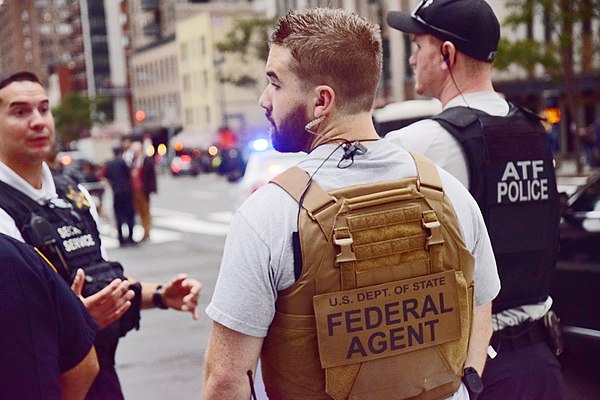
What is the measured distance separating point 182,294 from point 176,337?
485 centimetres

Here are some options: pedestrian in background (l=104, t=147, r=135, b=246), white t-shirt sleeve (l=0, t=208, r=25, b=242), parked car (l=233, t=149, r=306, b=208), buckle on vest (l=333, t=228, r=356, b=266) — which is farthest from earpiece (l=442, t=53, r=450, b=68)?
pedestrian in background (l=104, t=147, r=135, b=246)

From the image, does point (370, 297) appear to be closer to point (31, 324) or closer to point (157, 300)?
point (31, 324)

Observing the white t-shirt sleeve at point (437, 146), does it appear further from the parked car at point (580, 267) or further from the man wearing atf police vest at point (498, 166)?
the parked car at point (580, 267)

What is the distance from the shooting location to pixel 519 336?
268 centimetres

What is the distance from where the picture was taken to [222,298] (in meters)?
1.88

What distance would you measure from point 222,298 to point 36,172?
5.16 feet

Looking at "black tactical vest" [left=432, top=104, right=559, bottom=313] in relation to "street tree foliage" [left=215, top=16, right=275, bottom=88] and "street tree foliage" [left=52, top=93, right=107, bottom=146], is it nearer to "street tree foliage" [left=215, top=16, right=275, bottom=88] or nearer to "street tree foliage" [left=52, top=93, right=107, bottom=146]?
"street tree foliage" [left=215, top=16, right=275, bottom=88]

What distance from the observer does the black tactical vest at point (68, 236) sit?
291 cm

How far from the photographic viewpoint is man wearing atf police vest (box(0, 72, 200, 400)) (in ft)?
9.46

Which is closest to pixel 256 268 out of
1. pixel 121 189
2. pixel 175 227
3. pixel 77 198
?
pixel 77 198

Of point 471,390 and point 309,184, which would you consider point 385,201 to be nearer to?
point 309,184

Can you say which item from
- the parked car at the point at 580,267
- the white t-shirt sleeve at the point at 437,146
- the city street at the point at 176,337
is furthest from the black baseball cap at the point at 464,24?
the parked car at the point at 580,267

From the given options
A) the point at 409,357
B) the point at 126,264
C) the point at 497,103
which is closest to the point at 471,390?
the point at 409,357

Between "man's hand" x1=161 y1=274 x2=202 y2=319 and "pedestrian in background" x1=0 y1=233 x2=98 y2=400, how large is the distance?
1.35 metres
